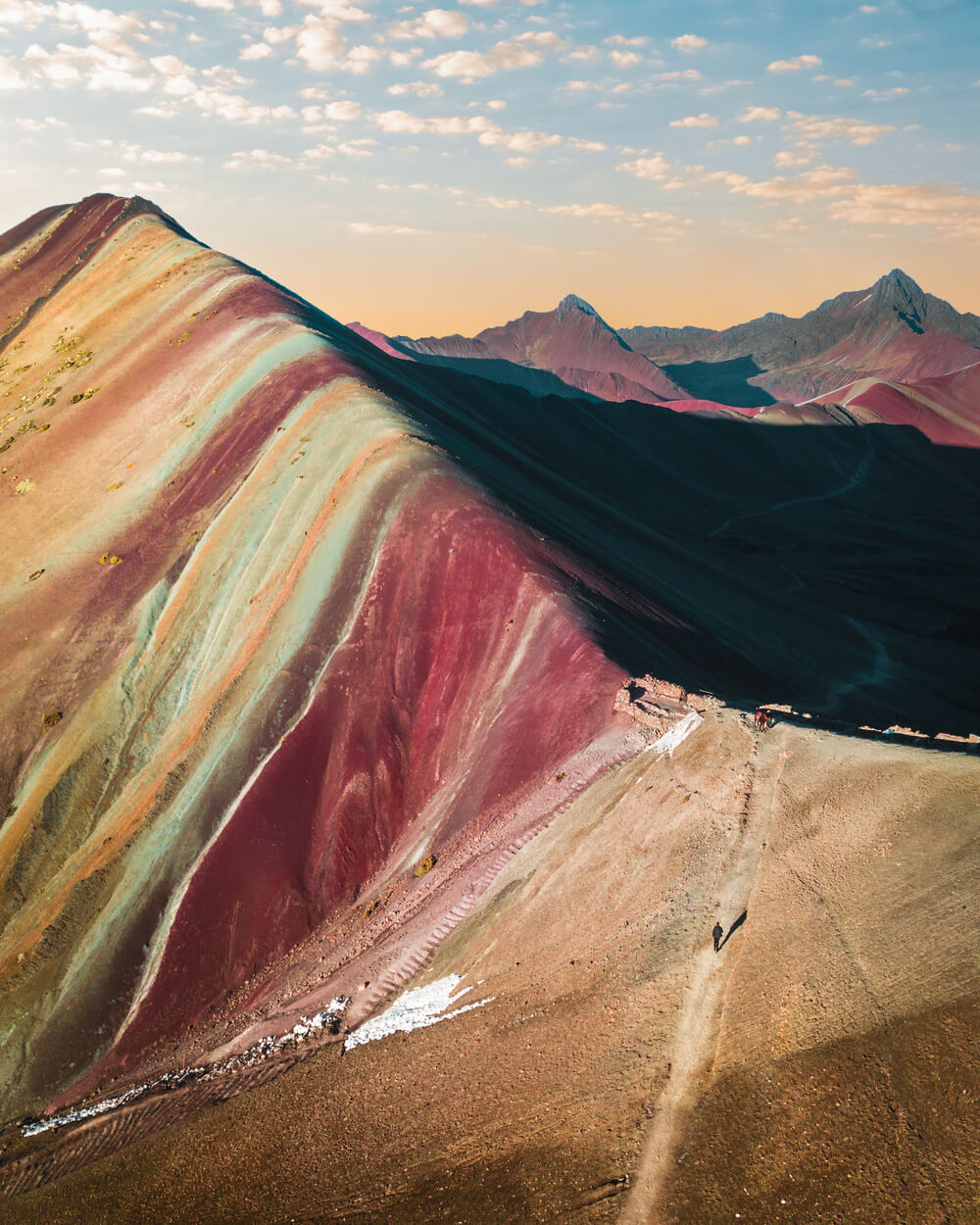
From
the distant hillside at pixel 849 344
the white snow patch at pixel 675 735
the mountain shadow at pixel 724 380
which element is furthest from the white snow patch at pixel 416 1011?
the mountain shadow at pixel 724 380

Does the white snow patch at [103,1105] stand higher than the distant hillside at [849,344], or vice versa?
the distant hillside at [849,344]

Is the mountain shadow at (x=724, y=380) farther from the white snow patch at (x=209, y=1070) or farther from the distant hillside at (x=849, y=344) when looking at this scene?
the white snow patch at (x=209, y=1070)

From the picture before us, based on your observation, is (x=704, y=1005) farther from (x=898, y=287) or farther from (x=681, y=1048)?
(x=898, y=287)

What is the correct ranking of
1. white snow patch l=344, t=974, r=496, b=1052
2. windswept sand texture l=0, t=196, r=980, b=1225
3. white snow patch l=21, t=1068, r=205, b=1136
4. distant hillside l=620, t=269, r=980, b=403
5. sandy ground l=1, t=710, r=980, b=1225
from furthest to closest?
distant hillside l=620, t=269, r=980, b=403 → white snow patch l=21, t=1068, r=205, b=1136 → white snow patch l=344, t=974, r=496, b=1052 → windswept sand texture l=0, t=196, r=980, b=1225 → sandy ground l=1, t=710, r=980, b=1225

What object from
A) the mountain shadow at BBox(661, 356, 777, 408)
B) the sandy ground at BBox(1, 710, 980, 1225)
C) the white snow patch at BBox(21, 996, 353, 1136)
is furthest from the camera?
the mountain shadow at BBox(661, 356, 777, 408)

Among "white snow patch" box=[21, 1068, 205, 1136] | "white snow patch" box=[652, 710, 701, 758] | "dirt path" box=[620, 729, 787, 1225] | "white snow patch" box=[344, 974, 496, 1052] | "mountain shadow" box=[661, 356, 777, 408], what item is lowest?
"white snow patch" box=[21, 1068, 205, 1136]

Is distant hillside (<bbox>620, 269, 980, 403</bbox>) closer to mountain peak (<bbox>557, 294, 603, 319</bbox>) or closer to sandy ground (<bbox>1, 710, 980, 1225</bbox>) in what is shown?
mountain peak (<bbox>557, 294, 603, 319</bbox>)

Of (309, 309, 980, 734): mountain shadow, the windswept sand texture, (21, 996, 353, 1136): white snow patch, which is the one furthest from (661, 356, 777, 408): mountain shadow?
(21, 996, 353, 1136): white snow patch

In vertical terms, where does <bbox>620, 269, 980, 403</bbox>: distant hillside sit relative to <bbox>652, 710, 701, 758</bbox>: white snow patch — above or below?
above

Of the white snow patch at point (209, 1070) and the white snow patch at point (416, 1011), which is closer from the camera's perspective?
the white snow patch at point (416, 1011)
